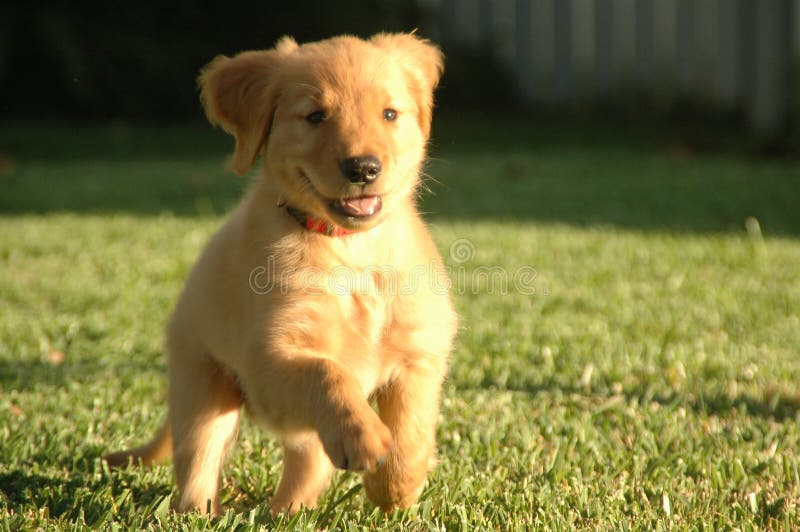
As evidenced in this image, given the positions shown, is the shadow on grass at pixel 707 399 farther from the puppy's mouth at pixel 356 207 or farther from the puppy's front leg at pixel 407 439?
the puppy's mouth at pixel 356 207

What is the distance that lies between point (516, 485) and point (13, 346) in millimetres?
2301

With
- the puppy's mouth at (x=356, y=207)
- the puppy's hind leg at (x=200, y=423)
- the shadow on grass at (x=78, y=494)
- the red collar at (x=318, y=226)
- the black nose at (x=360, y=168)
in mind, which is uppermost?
the black nose at (x=360, y=168)

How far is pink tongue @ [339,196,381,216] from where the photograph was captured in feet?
7.84

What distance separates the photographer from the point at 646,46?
477 inches

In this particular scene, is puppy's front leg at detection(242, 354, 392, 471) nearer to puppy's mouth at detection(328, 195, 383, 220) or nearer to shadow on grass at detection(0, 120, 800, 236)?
puppy's mouth at detection(328, 195, 383, 220)

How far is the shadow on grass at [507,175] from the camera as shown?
721 cm

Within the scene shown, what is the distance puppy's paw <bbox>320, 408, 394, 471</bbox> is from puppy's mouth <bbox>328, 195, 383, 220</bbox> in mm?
526

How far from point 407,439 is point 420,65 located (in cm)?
105

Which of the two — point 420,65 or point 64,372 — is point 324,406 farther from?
point 64,372

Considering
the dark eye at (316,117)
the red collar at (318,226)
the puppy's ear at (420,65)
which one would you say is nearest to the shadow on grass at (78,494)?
the red collar at (318,226)

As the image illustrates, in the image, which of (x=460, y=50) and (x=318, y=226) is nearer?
(x=318, y=226)

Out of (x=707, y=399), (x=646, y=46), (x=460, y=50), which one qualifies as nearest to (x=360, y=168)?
(x=707, y=399)

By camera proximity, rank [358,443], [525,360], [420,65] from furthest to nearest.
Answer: [525,360] < [420,65] < [358,443]

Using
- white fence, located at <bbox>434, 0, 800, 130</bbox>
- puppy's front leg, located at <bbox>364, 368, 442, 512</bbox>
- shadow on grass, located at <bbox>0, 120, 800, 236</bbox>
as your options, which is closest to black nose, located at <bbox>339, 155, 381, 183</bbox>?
puppy's front leg, located at <bbox>364, 368, 442, 512</bbox>
